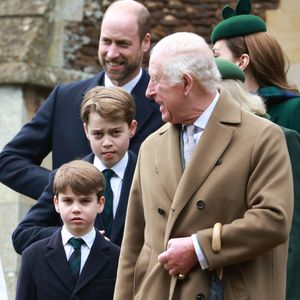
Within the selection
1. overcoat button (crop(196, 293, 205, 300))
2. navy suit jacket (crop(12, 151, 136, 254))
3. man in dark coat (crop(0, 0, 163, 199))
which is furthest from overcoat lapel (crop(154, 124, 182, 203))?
man in dark coat (crop(0, 0, 163, 199))

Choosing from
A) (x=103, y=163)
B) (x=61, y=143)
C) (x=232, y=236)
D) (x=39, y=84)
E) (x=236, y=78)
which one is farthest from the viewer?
(x=39, y=84)

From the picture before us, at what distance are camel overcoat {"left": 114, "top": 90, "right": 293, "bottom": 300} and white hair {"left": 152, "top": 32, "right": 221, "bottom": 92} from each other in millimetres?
120

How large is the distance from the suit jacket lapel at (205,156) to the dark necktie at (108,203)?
1.13m

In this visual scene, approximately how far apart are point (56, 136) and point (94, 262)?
1232mm

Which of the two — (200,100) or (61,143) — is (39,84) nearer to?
(61,143)

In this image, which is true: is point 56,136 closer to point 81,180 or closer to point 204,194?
point 81,180

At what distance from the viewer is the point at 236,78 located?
676 cm

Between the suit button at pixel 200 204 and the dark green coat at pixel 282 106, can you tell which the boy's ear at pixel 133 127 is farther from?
the suit button at pixel 200 204

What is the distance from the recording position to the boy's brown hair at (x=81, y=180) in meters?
6.90

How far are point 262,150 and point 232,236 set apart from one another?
389mm

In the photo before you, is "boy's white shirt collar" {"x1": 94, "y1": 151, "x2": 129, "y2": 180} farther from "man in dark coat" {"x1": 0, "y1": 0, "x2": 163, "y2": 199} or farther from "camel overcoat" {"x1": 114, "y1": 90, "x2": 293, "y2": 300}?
"camel overcoat" {"x1": 114, "y1": 90, "x2": 293, "y2": 300}

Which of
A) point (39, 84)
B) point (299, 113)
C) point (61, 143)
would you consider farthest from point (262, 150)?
point (39, 84)

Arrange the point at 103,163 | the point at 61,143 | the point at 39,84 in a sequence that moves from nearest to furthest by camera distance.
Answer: the point at 103,163, the point at 61,143, the point at 39,84

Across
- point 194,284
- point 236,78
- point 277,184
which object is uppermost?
point 236,78
